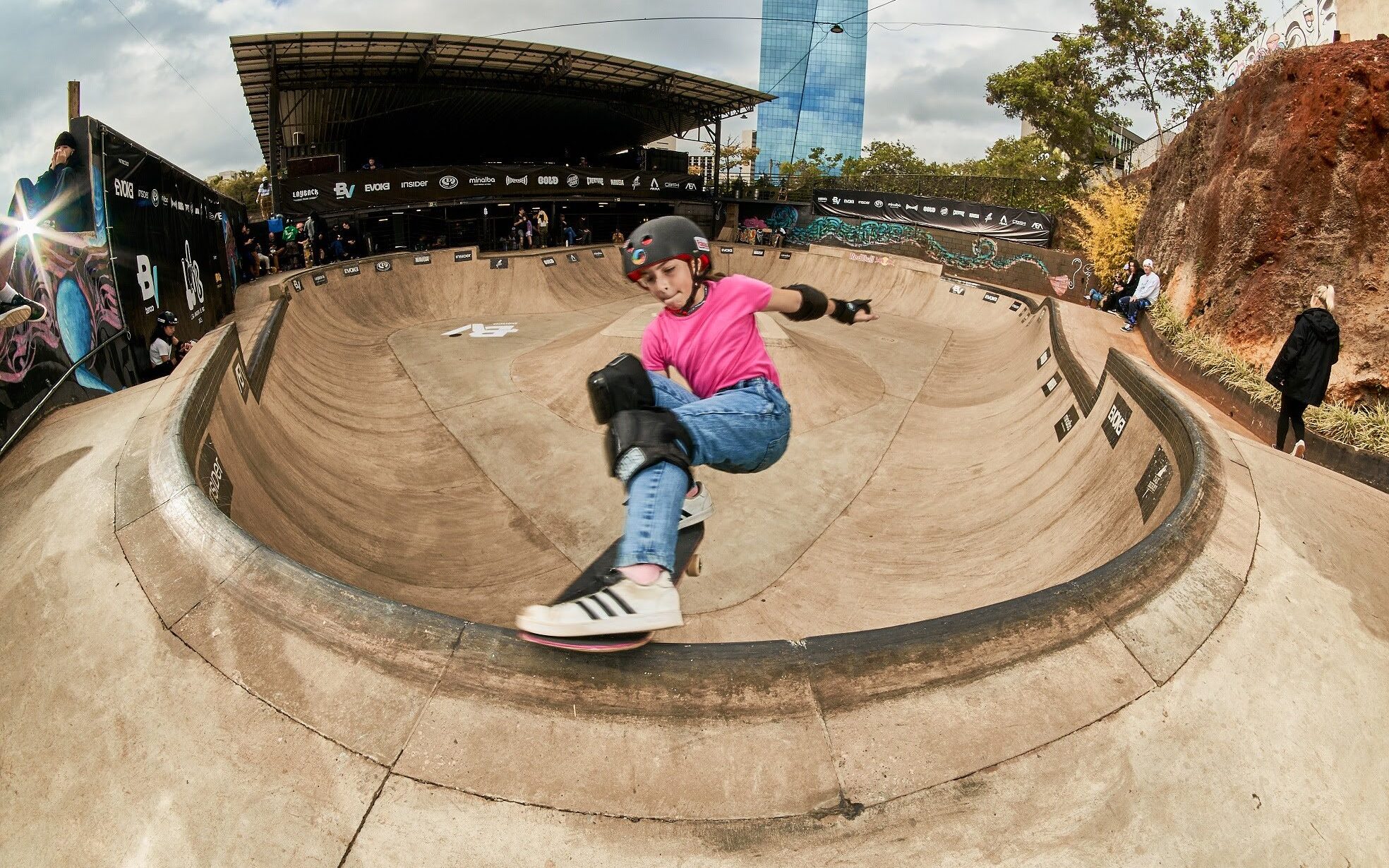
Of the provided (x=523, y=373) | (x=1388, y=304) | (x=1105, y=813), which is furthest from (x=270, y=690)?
(x=1388, y=304)

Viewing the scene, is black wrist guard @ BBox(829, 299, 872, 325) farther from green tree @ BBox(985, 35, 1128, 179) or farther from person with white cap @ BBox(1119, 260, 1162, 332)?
green tree @ BBox(985, 35, 1128, 179)

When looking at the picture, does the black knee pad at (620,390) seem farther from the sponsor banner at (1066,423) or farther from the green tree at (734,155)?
the green tree at (734,155)

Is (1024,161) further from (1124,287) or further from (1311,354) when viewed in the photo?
(1311,354)

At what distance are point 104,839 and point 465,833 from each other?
3.57 ft

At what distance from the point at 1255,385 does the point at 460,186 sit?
27.6m

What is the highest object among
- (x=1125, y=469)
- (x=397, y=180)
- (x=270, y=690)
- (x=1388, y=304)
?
(x=397, y=180)

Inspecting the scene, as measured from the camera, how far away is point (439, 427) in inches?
417

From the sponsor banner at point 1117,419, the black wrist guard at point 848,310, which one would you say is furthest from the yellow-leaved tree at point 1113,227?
the black wrist guard at point 848,310

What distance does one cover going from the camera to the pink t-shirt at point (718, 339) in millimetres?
3266

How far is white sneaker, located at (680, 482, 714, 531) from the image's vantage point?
339 centimetres

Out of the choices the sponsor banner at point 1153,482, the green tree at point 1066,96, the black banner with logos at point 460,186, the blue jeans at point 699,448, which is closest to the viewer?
the blue jeans at point 699,448

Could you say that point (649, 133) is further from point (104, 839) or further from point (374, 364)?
point (104, 839)

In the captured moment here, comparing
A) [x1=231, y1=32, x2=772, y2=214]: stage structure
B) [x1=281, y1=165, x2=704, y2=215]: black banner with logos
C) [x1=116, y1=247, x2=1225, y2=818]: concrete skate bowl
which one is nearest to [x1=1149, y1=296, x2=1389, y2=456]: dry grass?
[x1=116, y1=247, x2=1225, y2=818]: concrete skate bowl

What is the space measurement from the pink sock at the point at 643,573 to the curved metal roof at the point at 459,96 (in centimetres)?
2802
